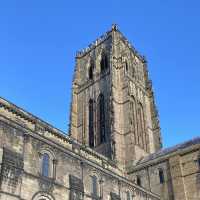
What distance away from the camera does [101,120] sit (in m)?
53.7

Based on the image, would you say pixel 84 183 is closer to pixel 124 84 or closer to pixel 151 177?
pixel 151 177

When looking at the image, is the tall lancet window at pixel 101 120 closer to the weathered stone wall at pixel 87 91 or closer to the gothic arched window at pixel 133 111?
the weathered stone wall at pixel 87 91

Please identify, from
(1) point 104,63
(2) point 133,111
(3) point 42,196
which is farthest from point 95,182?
(1) point 104,63

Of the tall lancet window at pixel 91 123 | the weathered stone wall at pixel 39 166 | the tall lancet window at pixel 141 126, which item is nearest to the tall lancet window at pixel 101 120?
Answer: the tall lancet window at pixel 91 123

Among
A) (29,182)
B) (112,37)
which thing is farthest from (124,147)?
(29,182)

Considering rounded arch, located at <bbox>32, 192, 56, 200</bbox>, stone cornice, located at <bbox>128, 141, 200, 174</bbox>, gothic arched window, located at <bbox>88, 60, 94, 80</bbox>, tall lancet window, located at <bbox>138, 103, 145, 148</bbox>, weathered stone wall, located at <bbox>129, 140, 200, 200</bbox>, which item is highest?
gothic arched window, located at <bbox>88, 60, 94, 80</bbox>

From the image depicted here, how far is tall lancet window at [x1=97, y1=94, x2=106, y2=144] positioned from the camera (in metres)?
51.4

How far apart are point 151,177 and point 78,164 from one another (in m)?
15.9

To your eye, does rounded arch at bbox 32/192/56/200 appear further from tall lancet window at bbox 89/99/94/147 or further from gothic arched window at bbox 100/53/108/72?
gothic arched window at bbox 100/53/108/72

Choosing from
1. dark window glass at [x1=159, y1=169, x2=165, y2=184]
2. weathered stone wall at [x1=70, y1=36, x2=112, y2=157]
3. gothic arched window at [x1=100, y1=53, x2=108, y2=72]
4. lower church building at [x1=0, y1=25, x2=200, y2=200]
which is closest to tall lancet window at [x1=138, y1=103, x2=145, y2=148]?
lower church building at [x1=0, y1=25, x2=200, y2=200]

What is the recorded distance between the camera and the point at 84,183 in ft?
95.0


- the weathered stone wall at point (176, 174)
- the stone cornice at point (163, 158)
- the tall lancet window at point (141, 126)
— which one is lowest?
the weathered stone wall at point (176, 174)

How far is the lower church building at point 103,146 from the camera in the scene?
24.4 meters

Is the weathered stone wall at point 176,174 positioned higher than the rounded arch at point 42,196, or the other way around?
the weathered stone wall at point 176,174
